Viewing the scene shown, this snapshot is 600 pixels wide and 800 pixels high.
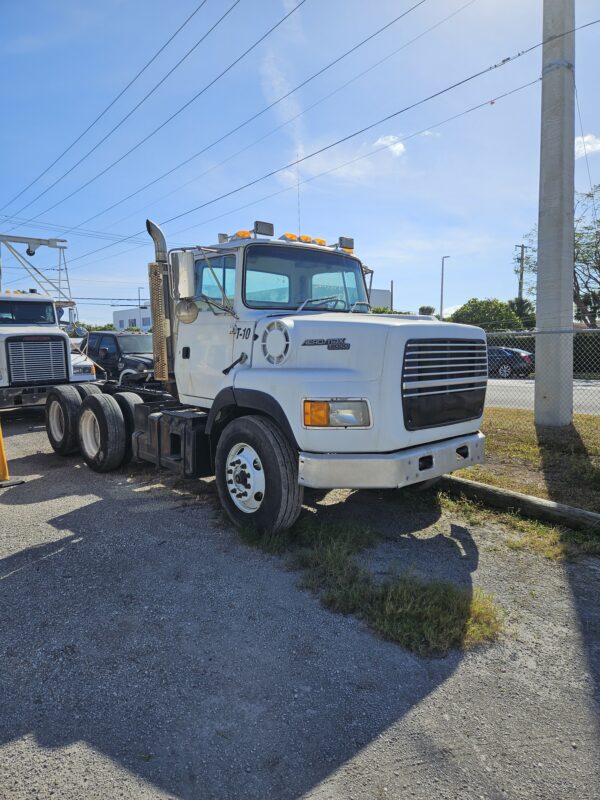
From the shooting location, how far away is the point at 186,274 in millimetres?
5043

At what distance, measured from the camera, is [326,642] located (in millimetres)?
3148

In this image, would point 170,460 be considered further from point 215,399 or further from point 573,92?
point 573,92

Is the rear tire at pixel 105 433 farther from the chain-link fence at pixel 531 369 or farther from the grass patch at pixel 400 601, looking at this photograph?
the chain-link fence at pixel 531 369

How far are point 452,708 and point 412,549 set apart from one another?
1.93 meters

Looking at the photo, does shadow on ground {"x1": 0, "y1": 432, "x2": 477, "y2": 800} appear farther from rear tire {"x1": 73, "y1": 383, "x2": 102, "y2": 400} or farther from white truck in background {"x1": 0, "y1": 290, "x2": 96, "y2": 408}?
white truck in background {"x1": 0, "y1": 290, "x2": 96, "y2": 408}

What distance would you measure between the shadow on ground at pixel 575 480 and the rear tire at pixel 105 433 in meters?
5.10

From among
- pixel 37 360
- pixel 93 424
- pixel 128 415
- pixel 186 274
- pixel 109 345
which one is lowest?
pixel 93 424

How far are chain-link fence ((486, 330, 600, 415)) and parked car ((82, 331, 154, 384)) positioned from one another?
31.6 feet

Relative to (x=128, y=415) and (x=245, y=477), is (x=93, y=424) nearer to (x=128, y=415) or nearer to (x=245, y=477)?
(x=128, y=415)

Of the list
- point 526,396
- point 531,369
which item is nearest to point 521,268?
Answer: point 531,369

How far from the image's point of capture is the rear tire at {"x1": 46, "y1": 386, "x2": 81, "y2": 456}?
298 inches

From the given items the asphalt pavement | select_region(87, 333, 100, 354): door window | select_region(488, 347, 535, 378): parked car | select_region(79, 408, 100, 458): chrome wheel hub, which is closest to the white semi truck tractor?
select_region(79, 408, 100, 458): chrome wheel hub

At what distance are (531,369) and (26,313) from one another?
19.1 m

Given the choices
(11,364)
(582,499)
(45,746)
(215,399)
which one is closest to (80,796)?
(45,746)
